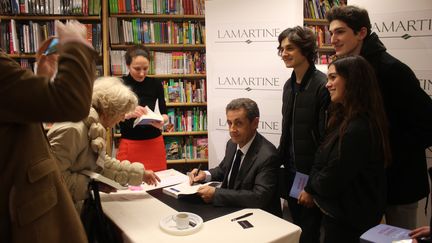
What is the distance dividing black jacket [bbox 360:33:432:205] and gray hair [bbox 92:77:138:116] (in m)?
1.40

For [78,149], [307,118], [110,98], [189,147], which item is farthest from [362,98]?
[189,147]

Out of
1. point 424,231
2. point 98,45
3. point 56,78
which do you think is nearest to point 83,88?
point 56,78

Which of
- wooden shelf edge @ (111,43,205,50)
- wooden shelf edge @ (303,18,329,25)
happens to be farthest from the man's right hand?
wooden shelf edge @ (303,18,329,25)

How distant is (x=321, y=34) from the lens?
178 inches

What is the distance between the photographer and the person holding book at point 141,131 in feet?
10.2

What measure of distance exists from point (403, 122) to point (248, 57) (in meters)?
1.74

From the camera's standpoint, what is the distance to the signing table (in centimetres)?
154

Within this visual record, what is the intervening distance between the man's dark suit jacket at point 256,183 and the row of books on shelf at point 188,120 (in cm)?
237

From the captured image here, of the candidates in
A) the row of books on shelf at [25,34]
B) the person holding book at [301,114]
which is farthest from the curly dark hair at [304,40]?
the row of books on shelf at [25,34]

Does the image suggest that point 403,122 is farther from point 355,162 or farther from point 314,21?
point 314,21

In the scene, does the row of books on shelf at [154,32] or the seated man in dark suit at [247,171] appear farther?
the row of books on shelf at [154,32]

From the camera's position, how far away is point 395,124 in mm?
2076

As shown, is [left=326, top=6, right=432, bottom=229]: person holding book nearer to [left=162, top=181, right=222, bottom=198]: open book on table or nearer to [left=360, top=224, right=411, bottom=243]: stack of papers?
[left=360, top=224, right=411, bottom=243]: stack of papers

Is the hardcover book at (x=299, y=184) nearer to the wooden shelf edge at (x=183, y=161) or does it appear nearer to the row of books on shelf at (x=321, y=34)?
the wooden shelf edge at (x=183, y=161)
